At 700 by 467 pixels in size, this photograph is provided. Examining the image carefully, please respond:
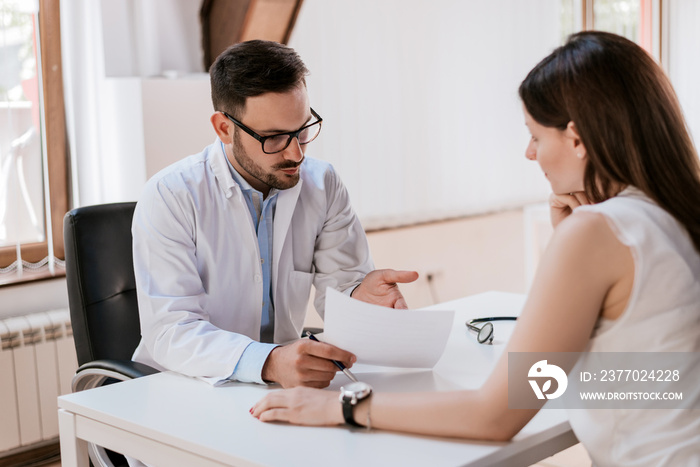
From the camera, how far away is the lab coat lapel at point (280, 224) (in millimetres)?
1936

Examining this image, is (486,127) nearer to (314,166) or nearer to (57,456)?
(314,166)

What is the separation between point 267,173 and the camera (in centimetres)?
186

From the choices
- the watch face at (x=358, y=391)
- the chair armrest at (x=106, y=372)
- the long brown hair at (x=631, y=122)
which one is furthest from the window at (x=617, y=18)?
the watch face at (x=358, y=391)

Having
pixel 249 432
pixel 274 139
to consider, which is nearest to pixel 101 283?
pixel 274 139

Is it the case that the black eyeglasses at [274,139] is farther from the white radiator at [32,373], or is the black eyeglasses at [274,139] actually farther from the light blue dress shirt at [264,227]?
the white radiator at [32,373]

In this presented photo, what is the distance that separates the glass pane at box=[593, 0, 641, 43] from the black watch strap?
4.61 m

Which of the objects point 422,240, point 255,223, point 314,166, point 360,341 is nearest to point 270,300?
point 255,223

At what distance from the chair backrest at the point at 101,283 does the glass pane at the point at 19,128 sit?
102 cm

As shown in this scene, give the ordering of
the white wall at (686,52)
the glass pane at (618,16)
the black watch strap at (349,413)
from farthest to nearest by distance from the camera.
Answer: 1. the white wall at (686,52)
2. the glass pane at (618,16)
3. the black watch strap at (349,413)

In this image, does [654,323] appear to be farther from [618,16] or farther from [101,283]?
[618,16]

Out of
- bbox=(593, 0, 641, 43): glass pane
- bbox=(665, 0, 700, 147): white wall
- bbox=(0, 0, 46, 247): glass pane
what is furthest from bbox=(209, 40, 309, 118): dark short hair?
bbox=(665, 0, 700, 147): white wall

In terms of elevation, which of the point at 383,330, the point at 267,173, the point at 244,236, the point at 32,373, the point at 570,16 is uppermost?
the point at 570,16

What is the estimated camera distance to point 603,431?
1.15m

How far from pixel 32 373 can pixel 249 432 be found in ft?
6.03
